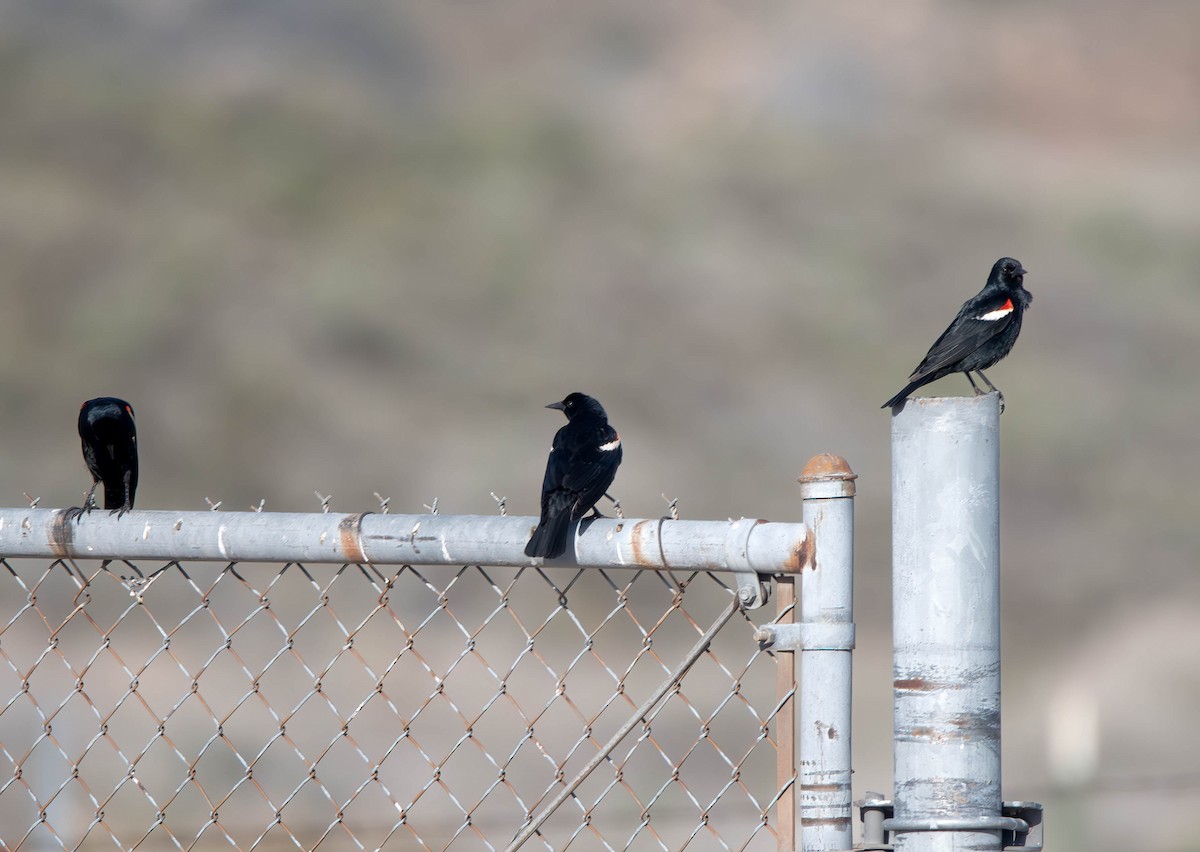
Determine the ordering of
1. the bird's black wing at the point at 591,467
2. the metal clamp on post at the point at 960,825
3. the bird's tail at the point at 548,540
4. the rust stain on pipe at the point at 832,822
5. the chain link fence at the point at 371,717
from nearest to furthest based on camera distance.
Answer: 1. the metal clamp on post at the point at 960,825
2. the rust stain on pipe at the point at 832,822
3. the bird's tail at the point at 548,540
4. the bird's black wing at the point at 591,467
5. the chain link fence at the point at 371,717

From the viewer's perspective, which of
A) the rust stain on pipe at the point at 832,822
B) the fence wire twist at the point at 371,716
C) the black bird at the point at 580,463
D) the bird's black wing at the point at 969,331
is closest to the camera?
the rust stain on pipe at the point at 832,822

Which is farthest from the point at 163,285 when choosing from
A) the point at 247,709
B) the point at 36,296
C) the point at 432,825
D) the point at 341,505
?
the point at 432,825

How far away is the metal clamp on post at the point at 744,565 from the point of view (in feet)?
5.77

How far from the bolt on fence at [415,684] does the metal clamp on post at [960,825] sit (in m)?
0.03

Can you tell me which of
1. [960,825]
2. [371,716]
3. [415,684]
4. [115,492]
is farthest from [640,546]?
[415,684]

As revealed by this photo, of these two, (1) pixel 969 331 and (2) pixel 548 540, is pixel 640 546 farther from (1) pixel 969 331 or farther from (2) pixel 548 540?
(1) pixel 969 331

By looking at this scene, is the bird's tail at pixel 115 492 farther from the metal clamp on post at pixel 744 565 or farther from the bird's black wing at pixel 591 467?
the metal clamp on post at pixel 744 565

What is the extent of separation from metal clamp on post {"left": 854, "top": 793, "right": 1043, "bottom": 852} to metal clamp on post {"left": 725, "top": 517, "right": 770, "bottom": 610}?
0.26 metres

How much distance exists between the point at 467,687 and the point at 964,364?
1729 centimetres

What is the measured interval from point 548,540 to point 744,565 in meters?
0.30

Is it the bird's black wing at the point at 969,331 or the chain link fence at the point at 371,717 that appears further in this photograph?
the chain link fence at the point at 371,717

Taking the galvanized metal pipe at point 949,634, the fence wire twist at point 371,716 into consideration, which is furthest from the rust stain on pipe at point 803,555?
the fence wire twist at point 371,716

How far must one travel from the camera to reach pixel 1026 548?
949 inches

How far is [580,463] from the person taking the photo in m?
3.02
